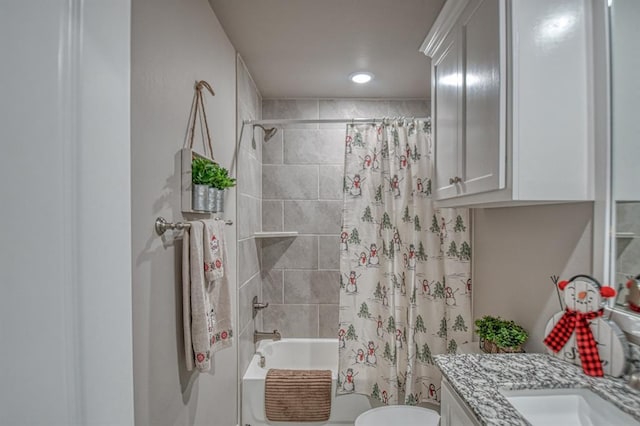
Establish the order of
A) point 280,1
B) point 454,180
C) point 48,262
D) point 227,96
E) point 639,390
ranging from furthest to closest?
point 227,96
point 280,1
point 454,180
point 639,390
point 48,262

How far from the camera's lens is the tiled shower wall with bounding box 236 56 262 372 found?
2.33 meters

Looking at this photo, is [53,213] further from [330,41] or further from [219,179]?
[330,41]

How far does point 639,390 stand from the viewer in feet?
3.28

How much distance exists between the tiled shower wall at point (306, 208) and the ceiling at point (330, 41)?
0.19 m

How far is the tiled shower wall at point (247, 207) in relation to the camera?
2.33 m

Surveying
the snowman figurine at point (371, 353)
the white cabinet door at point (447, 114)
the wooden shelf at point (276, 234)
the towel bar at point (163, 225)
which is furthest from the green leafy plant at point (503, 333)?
the wooden shelf at point (276, 234)

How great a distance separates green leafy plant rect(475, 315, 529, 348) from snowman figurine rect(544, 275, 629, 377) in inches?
11.7

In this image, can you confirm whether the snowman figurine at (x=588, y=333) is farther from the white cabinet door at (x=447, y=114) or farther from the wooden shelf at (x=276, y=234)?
the wooden shelf at (x=276, y=234)

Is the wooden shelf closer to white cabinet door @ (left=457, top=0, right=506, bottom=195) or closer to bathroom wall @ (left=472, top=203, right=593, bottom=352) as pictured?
bathroom wall @ (left=472, top=203, right=593, bottom=352)

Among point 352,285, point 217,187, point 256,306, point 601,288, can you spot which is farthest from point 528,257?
point 256,306

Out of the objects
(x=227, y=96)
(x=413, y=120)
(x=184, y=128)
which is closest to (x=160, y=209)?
(x=184, y=128)

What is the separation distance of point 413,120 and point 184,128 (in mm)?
1501

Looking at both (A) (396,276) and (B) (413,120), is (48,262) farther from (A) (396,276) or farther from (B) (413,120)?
(B) (413,120)

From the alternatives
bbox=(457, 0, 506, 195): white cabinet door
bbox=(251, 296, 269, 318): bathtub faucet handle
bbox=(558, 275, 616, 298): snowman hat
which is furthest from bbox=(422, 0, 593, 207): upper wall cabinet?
bbox=(251, 296, 269, 318): bathtub faucet handle
